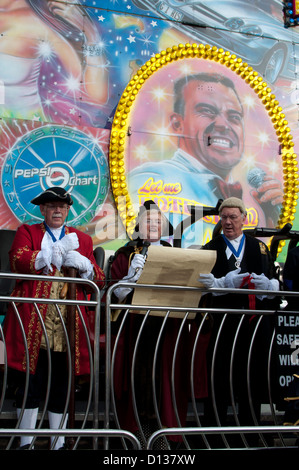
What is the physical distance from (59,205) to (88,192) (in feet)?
5.11

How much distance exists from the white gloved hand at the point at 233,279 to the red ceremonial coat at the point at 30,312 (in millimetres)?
847

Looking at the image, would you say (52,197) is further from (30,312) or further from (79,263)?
(30,312)

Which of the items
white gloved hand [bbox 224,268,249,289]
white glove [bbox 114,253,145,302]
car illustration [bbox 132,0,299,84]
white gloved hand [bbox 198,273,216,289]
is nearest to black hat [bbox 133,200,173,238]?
white glove [bbox 114,253,145,302]

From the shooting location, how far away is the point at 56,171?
550cm

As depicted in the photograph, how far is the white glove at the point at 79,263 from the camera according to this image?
3822 mm

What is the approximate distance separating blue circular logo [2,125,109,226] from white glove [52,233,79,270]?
1549 millimetres

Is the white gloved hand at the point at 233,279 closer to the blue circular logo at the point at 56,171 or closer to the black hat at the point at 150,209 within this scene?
the black hat at the point at 150,209

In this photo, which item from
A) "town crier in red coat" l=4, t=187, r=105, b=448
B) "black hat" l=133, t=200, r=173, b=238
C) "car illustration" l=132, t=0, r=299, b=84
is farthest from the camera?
Result: "car illustration" l=132, t=0, r=299, b=84

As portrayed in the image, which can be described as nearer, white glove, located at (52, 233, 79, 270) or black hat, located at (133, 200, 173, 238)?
white glove, located at (52, 233, 79, 270)

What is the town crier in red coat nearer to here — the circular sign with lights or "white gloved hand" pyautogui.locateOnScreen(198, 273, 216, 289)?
"white gloved hand" pyautogui.locateOnScreen(198, 273, 216, 289)

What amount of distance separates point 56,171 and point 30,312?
2083 millimetres

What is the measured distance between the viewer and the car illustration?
20.4 feet

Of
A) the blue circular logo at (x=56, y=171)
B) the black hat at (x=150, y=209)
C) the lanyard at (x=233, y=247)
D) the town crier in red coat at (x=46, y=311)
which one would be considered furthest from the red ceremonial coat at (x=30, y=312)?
the blue circular logo at (x=56, y=171)

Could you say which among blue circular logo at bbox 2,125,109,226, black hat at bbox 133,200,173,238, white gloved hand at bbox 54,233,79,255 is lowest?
white gloved hand at bbox 54,233,79,255
